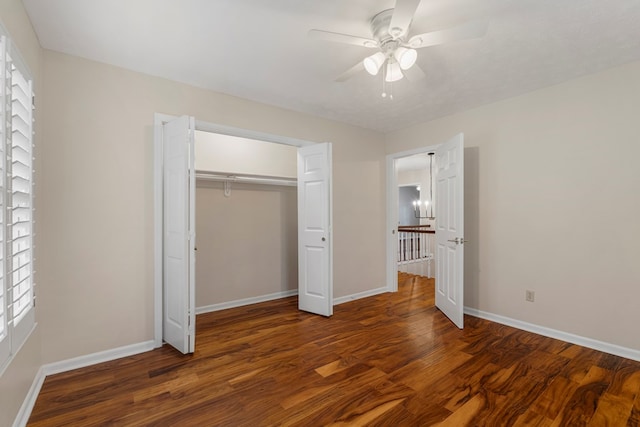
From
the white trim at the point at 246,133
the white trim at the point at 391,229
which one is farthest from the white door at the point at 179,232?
the white trim at the point at 391,229

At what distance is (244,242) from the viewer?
4.20 meters

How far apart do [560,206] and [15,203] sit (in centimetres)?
435

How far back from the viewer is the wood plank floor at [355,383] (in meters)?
1.85

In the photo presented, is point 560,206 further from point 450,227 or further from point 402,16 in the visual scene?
point 402,16

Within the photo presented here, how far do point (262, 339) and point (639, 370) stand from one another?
3171 millimetres

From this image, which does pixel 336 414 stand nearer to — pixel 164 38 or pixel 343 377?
pixel 343 377

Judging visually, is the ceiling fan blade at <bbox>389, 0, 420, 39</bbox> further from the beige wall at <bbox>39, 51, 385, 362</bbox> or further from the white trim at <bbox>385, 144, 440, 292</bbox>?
the white trim at <bbox>385, 144, 440, 292</bbox>

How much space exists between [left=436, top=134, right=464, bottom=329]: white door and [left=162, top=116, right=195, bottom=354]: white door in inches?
108

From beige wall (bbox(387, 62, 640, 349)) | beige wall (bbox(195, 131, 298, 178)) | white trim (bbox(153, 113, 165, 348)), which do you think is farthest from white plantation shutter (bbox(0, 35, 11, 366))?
beige wall (bbox(387, 62, 640, 349))

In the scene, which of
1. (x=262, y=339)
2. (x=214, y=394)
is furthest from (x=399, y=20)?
(x=262, y=339)

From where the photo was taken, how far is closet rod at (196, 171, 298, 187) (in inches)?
149

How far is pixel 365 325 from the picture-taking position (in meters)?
3.38

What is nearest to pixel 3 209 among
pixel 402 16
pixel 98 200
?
pixel 98 200

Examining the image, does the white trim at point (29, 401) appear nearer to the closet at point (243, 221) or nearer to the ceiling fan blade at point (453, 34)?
the closet at point (243, 221)
